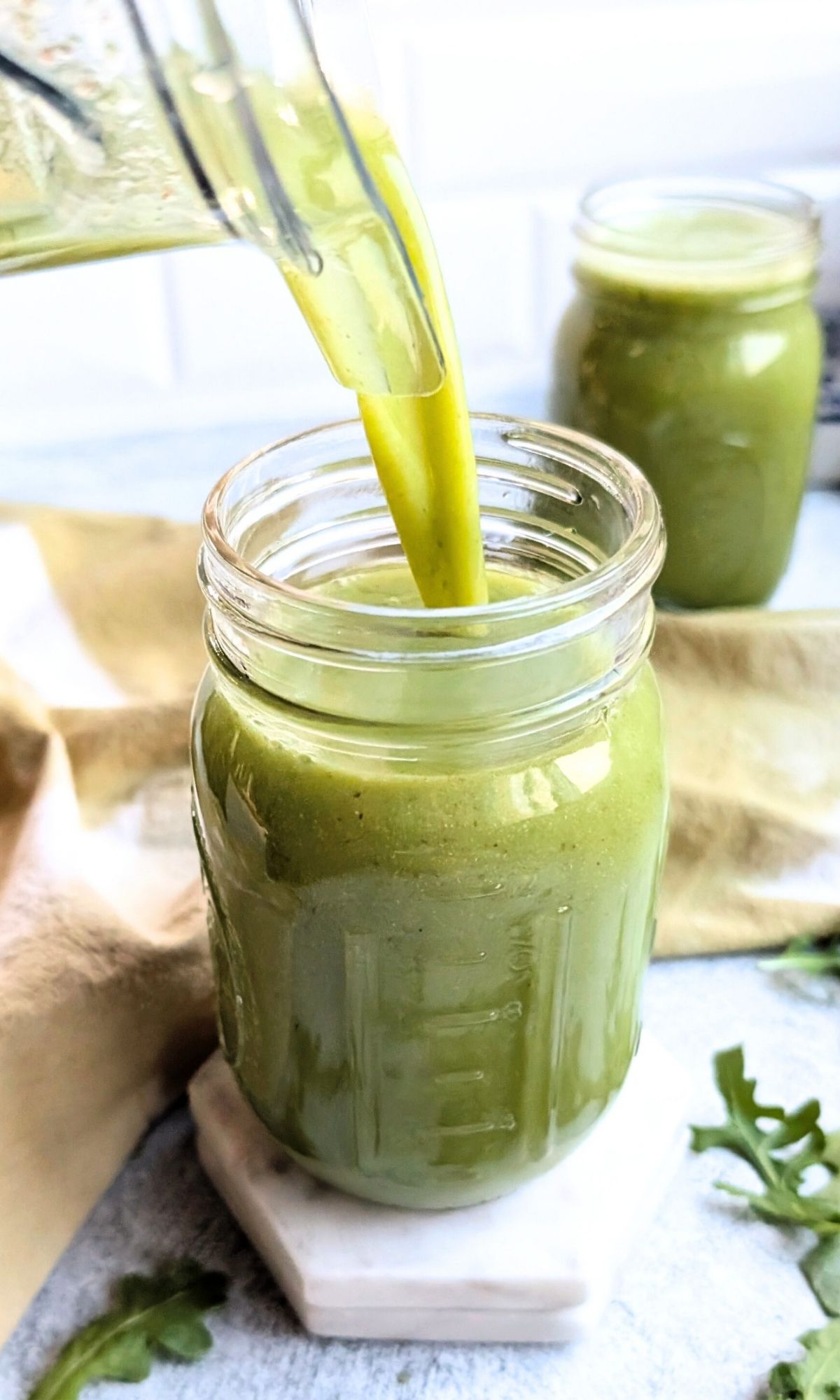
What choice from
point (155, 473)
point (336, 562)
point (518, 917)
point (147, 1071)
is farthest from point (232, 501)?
point (155, 473)

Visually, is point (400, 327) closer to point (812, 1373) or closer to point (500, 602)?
point (500, 602)

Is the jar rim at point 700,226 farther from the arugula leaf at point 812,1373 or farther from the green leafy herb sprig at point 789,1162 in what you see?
the arugula leaf at point 812,1373

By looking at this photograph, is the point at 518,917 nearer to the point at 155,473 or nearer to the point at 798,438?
the point at 798,438

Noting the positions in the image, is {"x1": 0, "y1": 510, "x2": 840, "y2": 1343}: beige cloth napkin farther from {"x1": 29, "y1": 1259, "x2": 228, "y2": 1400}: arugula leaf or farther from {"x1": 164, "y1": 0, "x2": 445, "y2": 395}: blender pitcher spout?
{"x1": 164, "y1": 0, "x2": 445, "y2": 395}: blender pitcher spout

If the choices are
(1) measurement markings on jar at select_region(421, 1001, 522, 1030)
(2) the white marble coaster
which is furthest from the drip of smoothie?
(2) the white marble coaster

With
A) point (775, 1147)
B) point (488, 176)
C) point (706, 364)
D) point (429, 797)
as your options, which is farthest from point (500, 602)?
point (488, 176)

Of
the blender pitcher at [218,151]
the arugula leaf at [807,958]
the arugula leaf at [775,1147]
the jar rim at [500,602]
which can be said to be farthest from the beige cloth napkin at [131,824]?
the blender pitcher at [218,151]

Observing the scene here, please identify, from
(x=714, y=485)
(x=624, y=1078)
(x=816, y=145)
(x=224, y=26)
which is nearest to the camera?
(x=224, y=26)
